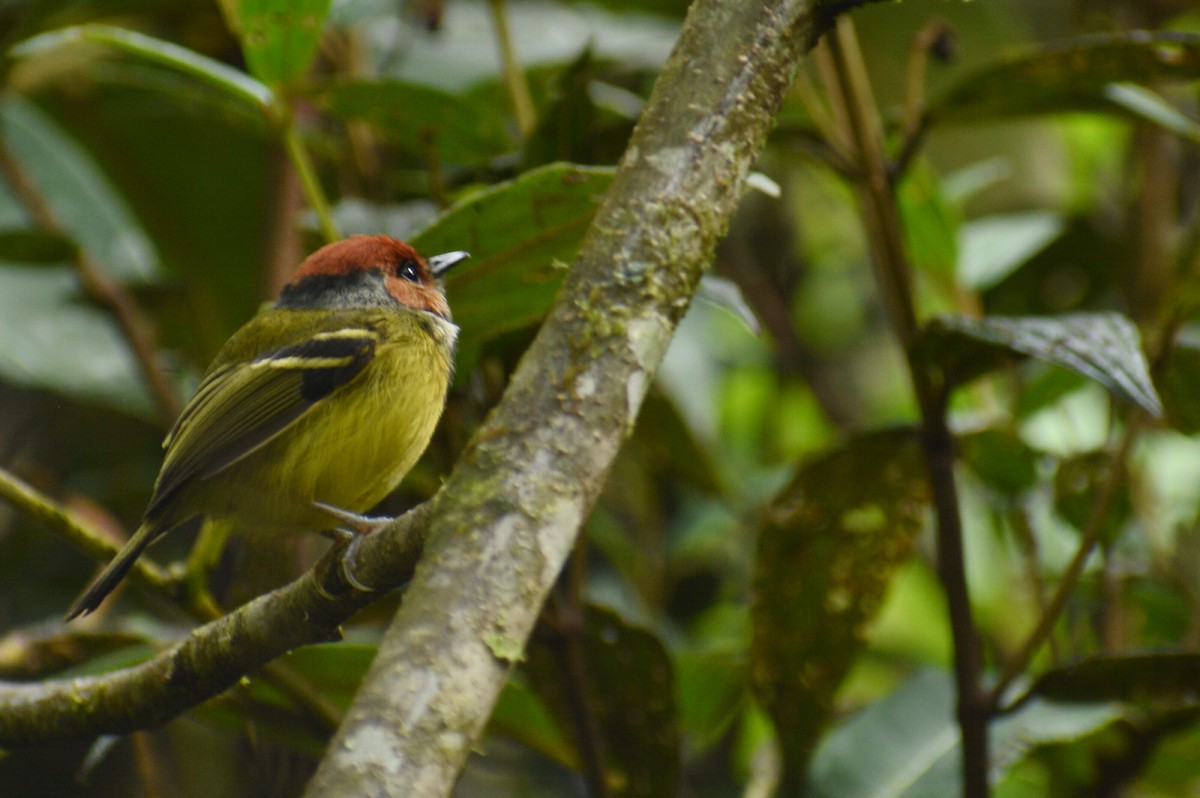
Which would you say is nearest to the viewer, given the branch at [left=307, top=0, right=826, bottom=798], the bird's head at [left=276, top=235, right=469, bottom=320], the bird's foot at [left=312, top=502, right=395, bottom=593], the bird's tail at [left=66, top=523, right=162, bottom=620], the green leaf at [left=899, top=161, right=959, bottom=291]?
the branch at [left=307, top=0, right=826, bottom=798]

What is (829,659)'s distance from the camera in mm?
2342

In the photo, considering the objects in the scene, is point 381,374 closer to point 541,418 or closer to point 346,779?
point 541,418

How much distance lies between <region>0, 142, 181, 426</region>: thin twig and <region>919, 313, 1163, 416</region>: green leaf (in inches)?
68.5

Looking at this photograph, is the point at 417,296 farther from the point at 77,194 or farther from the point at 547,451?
the point at 77,194

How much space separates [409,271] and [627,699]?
0.95 m

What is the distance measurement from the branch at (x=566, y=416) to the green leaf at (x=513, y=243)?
12.9 inches

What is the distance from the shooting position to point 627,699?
2268mm

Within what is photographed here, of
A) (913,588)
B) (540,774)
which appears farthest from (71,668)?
(913,588)

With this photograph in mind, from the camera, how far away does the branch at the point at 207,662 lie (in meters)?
1.49

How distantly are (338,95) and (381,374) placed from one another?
53cm

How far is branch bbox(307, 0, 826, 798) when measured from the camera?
3.27 ft

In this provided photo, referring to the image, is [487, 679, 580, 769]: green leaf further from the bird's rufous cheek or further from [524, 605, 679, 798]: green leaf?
the bird's rufous cheek

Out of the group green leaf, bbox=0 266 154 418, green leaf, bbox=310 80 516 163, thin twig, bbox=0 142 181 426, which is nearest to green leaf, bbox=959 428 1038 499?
green leaf, bbox=310 80 516 163

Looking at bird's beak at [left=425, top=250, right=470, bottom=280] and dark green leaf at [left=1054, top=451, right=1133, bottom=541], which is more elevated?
bird's beak at [left=425, top=250, right=470, bottom=280]
